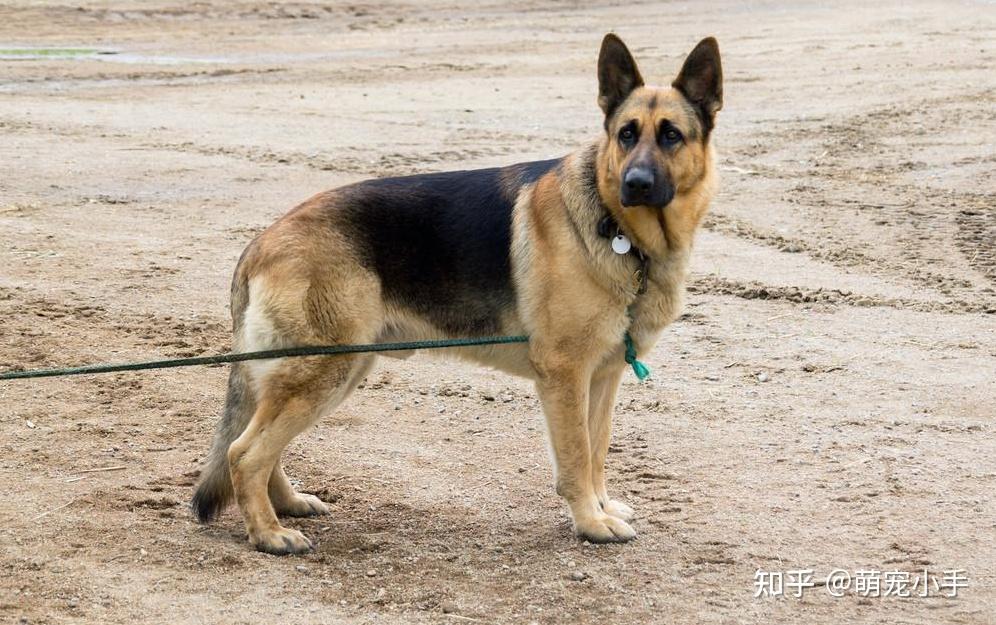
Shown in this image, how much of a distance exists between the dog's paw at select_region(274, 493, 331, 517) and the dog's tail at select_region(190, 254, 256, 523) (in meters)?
0.36

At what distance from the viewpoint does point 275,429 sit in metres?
5.31

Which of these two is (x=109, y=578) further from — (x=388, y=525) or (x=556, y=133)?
(x=556, y=133)

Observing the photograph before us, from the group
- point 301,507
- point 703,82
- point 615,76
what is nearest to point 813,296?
point 703,82

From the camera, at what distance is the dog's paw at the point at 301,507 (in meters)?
5.80

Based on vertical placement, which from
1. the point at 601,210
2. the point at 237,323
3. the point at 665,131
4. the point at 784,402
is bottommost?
the point at 784,402

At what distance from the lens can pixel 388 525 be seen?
5.75 m

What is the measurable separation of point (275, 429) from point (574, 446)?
1.27 m

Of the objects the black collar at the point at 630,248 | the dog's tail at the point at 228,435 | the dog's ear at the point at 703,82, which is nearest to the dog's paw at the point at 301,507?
the dog's tail at the point at 228,435

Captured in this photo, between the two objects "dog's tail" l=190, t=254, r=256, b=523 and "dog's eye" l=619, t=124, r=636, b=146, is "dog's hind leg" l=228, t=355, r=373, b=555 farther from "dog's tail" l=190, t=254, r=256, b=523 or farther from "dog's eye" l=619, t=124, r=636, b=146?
"dog's eye" l=619, t=124, r=636, b=146

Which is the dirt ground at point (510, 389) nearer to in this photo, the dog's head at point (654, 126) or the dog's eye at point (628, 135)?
the dog's head at point (654, 126)

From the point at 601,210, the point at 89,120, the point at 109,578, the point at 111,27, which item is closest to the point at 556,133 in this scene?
the point at 89,120

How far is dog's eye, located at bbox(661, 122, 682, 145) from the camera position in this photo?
5270 millimetres

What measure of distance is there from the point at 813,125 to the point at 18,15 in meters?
15.6

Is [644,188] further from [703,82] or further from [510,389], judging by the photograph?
[510,389]
